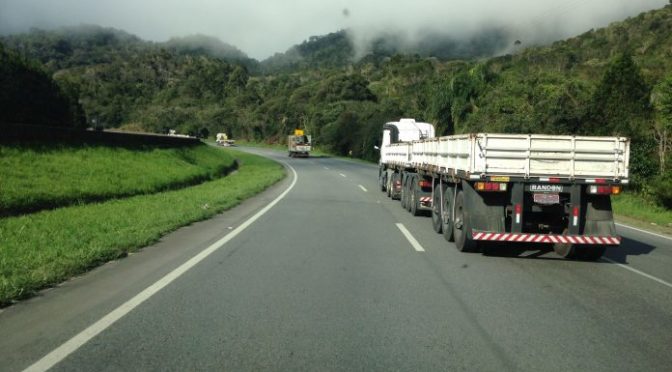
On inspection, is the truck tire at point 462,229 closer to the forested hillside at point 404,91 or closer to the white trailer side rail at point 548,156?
the white trailer side rail at point 548,156

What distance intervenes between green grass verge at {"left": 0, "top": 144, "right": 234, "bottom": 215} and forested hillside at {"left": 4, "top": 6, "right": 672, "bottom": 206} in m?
18.4

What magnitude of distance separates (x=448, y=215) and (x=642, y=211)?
10021 mm

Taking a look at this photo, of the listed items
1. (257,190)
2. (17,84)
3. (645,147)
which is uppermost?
(17,84)

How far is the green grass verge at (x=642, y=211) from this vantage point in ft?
51.8

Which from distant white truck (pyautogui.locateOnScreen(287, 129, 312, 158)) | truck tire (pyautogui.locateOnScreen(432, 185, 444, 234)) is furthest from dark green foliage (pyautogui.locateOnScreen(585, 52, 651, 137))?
distant white truck (pyautogui.locateOnScreen(287, 129, 312, 158))

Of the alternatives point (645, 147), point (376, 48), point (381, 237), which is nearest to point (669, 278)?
point (381, 237)

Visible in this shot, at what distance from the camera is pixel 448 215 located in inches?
428

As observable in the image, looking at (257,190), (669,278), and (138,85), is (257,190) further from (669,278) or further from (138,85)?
(138,85)

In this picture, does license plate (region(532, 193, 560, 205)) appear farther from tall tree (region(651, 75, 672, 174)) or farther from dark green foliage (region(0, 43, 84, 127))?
dark green foliage (region(0, 43, 84, 127))

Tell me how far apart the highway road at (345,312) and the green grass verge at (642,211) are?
6.38 m

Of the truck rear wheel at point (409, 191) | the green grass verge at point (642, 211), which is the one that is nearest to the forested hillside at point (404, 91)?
the green grass verge at point (642, 211)

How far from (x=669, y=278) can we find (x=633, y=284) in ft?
2.94

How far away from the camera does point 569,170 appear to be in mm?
9219

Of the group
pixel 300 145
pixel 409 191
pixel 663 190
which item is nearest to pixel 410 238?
pixel 409 191
